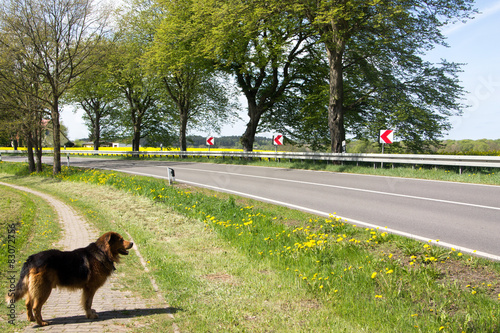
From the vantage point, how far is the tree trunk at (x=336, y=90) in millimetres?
19562

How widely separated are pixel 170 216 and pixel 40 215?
4.69m

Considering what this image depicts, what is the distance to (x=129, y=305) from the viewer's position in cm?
529

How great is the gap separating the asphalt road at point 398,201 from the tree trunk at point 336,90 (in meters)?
4.02

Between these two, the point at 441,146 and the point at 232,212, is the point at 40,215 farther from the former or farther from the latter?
the point at 441,146

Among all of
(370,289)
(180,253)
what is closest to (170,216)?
(180,253)

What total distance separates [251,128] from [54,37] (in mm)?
15150

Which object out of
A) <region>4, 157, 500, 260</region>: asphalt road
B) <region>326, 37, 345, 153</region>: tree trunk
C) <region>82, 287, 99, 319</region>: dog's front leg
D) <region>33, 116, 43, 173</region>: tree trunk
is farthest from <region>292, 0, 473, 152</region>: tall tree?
<region>33, 116, 43, 173</region>: tree trunk

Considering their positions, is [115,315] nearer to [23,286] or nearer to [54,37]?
[23,286]

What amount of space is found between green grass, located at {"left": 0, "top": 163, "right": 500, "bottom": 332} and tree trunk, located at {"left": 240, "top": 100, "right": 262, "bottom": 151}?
21001 mm

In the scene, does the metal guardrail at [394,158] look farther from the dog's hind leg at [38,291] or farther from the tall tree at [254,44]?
the dog's hind leg at [38,291]

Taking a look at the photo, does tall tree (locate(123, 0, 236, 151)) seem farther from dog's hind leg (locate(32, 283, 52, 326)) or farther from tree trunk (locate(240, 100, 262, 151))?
dog's hind leg (locate(32, 283, 52, 326))

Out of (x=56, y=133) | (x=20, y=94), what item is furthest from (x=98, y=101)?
(x=56, y=133)

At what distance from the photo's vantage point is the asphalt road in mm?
7375

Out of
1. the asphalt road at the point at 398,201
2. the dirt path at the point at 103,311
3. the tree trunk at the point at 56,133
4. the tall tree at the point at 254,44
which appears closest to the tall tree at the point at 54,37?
the tree trunk at the point at 56,133
